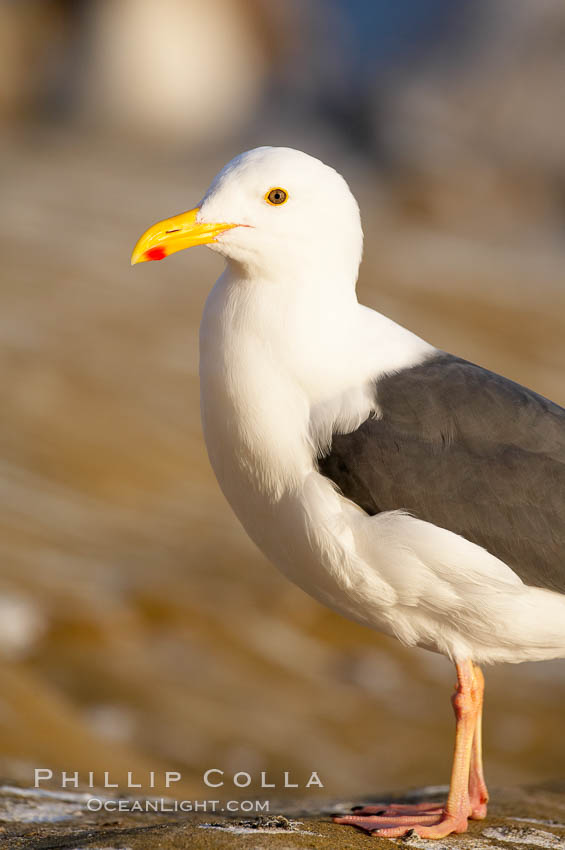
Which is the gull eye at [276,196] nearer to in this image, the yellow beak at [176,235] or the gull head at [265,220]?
the gull head at [265,220]

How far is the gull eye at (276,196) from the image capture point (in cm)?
493

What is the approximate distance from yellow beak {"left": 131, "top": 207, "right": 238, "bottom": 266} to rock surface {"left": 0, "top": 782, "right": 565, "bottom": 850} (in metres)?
2.38

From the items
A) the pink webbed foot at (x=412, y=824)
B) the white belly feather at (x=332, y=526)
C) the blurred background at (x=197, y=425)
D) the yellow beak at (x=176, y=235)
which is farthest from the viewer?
the blurred background at (x=197, y=425)

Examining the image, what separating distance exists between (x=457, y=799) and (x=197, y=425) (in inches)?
423

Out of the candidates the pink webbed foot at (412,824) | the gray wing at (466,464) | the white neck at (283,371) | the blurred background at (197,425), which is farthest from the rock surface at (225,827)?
the blurred background at (197,425)

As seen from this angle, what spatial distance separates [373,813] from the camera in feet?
17.9

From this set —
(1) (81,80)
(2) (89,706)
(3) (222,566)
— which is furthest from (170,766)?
(1) (81,80)

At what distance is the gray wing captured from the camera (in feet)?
15.8

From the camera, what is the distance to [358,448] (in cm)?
480

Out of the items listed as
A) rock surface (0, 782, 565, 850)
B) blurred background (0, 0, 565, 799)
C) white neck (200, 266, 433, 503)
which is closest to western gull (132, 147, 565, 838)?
white neck (200, 266, 433, 503)

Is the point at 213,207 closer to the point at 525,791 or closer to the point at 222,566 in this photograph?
the point at 525,791

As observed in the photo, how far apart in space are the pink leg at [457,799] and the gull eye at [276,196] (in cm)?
221

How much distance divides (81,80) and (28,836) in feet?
167

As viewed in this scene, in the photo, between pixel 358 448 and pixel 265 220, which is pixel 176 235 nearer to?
pixel 265 220
